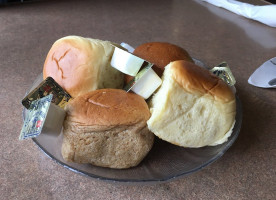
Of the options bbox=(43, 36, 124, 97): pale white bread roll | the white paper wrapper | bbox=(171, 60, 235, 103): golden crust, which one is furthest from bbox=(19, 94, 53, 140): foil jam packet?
the white paper wrapper

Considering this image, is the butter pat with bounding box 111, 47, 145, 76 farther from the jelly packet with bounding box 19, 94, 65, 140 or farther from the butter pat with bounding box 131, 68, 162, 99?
the jelly packet with bounding box 19, 94, 65, 140

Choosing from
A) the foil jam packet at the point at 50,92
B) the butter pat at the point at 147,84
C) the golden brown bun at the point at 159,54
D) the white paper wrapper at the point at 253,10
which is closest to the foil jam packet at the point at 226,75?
the golden brown bun at the point at 159,54

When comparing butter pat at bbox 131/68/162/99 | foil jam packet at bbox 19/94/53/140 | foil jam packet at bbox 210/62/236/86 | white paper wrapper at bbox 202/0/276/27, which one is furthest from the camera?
white paper wrapper at bbox 202/0/276/27

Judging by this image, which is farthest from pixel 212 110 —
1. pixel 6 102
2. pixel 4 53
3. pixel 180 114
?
pixel 4 53

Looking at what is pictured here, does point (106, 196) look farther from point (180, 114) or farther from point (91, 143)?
point (180, 114)

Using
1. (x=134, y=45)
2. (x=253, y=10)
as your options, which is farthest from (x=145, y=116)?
(x=253, y=10)

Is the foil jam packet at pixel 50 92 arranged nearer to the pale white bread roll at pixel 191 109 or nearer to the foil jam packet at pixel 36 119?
the foil jam packet at pixel 36 119
